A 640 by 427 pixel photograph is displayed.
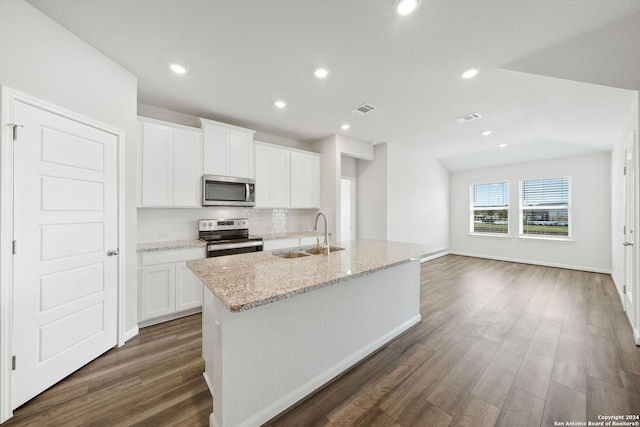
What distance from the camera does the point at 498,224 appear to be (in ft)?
21.0

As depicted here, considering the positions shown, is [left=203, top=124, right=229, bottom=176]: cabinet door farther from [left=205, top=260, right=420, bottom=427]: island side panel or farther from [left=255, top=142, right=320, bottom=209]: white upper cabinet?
[left=205, top=260, right=420, bottom=427]: island side panel

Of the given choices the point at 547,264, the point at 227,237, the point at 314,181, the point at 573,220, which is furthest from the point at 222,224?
the point at 573,220

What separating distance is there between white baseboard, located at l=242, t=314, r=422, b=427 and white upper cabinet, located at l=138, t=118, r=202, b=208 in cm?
250

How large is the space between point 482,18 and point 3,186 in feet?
11.2

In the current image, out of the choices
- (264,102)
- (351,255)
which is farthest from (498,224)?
(264,102)

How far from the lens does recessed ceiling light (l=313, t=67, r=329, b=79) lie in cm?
239

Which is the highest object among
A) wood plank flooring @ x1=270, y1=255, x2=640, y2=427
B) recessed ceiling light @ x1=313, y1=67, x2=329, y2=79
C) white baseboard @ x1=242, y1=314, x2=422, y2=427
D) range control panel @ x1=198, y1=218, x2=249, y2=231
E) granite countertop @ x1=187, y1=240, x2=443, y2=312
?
recessed ceiling light @ x1=313, y1=67, x2=329, y2=79

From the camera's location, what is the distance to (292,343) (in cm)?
163

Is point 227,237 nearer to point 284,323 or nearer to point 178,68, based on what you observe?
point 178,68

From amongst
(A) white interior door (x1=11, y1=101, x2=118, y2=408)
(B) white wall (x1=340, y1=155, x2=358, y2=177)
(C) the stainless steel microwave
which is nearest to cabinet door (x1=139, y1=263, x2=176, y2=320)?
(A) white interior door (x1=11, y1=101, x2=118, y2=408)

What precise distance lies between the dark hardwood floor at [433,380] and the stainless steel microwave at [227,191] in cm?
155

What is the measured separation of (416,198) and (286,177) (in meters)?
3.41

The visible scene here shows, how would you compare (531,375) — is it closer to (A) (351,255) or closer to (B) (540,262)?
(A) (351,255)

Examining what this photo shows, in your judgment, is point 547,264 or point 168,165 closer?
point 168,165
